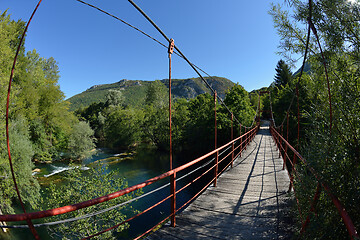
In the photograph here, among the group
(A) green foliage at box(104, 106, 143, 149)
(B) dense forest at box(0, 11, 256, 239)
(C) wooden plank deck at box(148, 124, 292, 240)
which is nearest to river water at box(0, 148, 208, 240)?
(B) dense forest at box(0, 11, 256, 239)

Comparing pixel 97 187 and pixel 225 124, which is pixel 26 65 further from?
pixel 225 124

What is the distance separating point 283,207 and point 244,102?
68.7ft

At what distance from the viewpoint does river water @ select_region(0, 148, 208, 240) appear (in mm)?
9784

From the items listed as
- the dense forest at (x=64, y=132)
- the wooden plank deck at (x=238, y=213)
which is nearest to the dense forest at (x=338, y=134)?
the wooden plank deck at (x=238, y=213)

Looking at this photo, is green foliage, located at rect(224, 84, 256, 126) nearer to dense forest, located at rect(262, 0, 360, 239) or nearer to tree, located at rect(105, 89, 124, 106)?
dense forest, located at rect(262, 0, 360, 239)

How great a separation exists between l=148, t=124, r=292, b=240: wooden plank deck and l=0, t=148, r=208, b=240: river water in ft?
6.70

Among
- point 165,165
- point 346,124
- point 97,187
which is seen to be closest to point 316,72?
point 346,124

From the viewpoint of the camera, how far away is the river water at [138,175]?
978 centimetres

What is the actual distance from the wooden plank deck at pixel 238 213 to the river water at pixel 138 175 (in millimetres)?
2041

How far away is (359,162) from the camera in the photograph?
1195 millimetres

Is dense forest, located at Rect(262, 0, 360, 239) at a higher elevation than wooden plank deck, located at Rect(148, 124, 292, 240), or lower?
higher

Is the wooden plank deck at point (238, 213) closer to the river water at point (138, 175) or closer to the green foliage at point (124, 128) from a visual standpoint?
the river water at point (138, 175)

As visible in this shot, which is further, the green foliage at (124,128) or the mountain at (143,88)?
the mountain at (143,88)

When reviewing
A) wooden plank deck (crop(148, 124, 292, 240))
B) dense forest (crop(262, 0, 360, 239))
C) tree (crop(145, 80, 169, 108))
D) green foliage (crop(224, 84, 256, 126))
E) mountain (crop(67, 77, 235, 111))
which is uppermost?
mountain (crop(67, 77, 235, 111))
